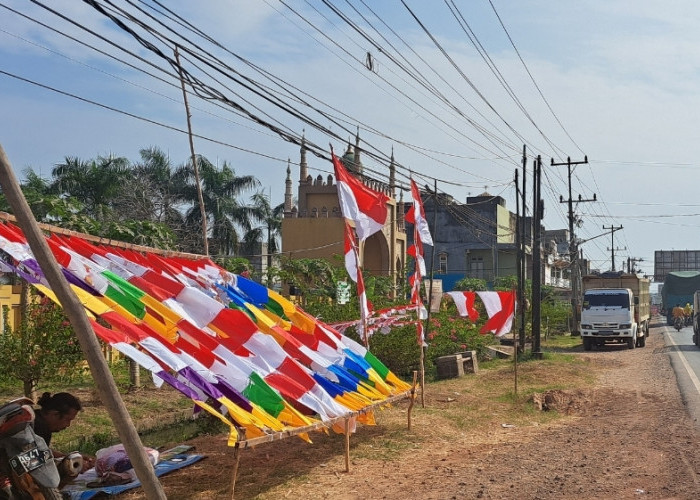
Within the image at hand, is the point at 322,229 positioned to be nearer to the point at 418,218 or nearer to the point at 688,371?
the point at 688,371

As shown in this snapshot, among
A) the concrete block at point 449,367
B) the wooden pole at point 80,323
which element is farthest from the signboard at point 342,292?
the wooden pole at point 80,323

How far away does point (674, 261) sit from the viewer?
301 feet

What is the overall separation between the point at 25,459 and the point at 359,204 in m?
6.92

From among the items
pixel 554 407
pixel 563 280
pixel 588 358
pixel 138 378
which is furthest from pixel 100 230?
pixel 563 280

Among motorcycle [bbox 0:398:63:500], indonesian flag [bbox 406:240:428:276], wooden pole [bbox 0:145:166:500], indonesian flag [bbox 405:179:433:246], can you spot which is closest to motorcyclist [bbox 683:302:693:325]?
indonesian flag [bbox 406:240:428:276]

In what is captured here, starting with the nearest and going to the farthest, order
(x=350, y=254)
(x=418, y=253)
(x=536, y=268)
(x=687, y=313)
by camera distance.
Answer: (x=350, y=254) → (x=418, y=253) → (x=536, y=268) → (x=687, y=313)

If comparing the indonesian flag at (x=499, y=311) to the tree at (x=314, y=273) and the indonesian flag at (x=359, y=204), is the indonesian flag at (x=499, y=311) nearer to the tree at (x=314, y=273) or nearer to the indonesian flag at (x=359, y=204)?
the indonesian flag at (x=359, y=204)

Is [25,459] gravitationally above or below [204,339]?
below

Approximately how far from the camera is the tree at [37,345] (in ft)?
44.8

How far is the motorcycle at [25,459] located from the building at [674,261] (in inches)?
3610

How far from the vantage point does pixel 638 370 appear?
952 inches

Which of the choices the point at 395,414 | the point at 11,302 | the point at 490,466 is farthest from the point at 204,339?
the point at 11,302

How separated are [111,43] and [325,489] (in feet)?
18.5

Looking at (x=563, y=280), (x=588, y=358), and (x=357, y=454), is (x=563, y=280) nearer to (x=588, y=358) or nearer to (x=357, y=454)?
(x=588, y=358)
